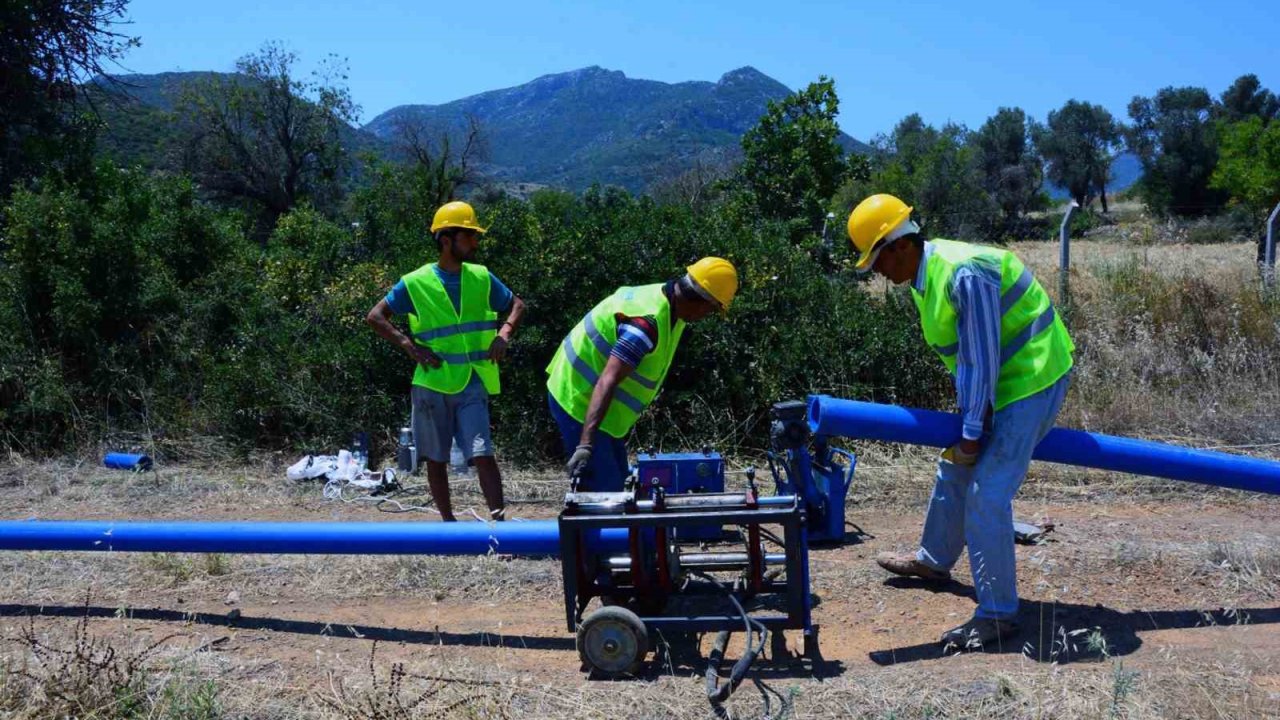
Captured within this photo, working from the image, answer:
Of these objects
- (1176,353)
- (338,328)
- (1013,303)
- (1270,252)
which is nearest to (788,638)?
(1013,303)

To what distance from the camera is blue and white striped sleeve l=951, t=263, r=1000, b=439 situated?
4.32m

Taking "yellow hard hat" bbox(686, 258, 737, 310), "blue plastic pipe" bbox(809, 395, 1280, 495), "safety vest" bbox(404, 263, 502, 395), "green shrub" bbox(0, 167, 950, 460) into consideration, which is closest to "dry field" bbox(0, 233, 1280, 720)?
"blue plastic pipe" bbox(809, 395, 1280, 495)

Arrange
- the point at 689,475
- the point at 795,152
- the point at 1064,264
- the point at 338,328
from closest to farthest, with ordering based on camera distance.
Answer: the point at 689,475 < the point at 338,328 < the point at 1064,264 < the point at 795,152

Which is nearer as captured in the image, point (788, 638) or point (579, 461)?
point (579, 461)

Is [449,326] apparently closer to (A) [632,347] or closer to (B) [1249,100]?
(A) [632,347]

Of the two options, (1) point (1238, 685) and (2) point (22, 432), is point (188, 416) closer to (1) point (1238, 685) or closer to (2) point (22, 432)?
(2) point (22, 432)

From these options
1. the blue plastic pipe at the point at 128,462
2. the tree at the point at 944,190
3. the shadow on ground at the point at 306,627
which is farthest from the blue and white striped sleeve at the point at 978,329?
the tree at the point at 944,190

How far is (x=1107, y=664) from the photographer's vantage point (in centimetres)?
436

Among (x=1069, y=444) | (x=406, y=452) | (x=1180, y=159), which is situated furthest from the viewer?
(x=1180, y=159)

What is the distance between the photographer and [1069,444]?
4859 mm

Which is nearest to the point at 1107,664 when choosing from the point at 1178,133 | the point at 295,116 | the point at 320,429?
the point at 320,429

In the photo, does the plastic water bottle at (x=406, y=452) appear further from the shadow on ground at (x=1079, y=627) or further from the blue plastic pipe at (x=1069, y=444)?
the shadow on ground at (x=1079, y=627)

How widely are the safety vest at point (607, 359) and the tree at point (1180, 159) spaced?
1813 inches

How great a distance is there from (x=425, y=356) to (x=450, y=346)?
14 centimetres
